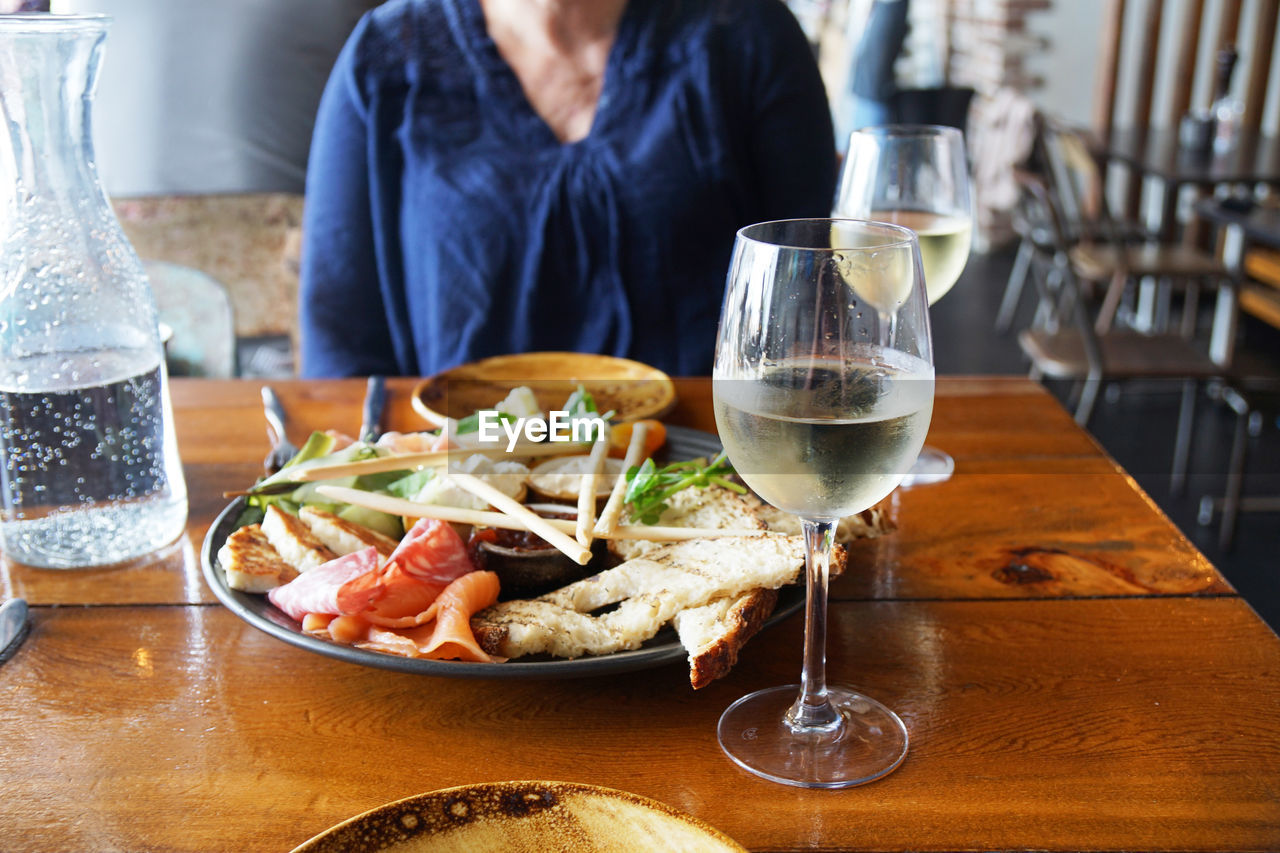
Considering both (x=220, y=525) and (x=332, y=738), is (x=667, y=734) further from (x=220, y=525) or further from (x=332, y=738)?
(x=220, y=525)

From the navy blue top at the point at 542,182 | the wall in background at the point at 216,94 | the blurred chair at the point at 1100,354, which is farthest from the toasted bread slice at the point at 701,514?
the blurred chair at the point at 1100,354

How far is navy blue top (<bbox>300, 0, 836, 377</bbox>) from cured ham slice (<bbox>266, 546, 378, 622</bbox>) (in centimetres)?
105

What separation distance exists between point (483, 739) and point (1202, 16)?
16.1ft

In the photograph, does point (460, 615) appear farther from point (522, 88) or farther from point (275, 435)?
point (522, 88)

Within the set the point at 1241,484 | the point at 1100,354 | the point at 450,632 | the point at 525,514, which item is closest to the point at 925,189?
the point at 525,514

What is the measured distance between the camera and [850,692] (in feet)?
2.21

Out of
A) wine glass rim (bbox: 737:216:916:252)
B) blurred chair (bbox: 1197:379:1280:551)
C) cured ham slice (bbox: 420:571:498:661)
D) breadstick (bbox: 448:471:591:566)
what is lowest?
blurred chair (bbox: 1197:379:1280:551)

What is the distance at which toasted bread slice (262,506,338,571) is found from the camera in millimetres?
736

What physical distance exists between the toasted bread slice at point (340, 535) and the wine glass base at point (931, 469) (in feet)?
1.60

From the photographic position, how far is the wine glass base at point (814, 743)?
23.2 inches

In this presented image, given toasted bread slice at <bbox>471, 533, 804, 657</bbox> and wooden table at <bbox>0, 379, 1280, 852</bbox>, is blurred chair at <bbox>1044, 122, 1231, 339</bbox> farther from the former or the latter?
toasted bread slice at <bbox>471, 533, 804, 657</bbox>

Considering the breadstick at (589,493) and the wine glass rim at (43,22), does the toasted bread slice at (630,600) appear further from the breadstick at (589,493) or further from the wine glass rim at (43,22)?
the wine glass rim at (43,22)

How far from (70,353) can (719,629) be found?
575 millimetres

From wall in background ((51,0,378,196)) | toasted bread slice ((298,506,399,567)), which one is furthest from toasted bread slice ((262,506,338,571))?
wall in background ((51,0,378,196))
